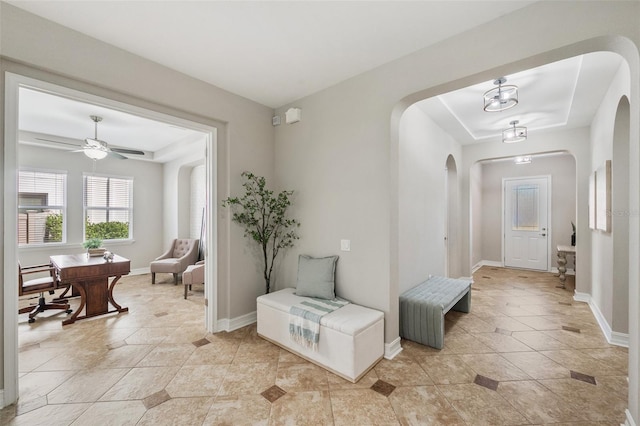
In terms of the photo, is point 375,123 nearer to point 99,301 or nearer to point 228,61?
point 228,61

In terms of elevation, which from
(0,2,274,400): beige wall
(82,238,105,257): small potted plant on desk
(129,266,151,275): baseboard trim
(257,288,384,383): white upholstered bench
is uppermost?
(0,2,274,400): beige wall

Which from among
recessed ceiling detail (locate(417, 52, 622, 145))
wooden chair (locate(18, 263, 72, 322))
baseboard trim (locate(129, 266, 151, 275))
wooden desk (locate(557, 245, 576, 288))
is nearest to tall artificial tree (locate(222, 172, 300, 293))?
recessed ceiling detail (locate(417, 52, 622, 145))

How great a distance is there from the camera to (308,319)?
8.00 ft

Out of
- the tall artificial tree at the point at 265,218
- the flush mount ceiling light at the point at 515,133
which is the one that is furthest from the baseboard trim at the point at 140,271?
the flush mount ceiling light at the point at 515,133

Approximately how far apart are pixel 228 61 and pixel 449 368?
348cm

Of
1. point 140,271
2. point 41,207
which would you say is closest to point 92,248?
point 41,207

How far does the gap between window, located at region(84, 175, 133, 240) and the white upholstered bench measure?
528cm

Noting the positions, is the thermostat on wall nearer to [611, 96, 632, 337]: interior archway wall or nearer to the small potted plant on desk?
[611, 96, 632, 337]: interior archway wall

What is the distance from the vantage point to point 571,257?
568 centimetres

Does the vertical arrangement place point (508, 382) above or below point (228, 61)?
below

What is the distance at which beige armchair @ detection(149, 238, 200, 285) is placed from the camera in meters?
5.15

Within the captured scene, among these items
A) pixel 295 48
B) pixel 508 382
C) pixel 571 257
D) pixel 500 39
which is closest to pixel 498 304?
pixel 508 382

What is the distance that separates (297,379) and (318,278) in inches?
38.4

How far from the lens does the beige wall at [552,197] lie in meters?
6.07
